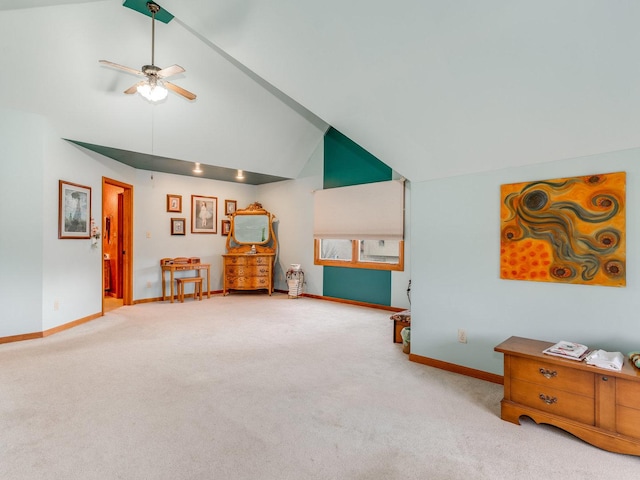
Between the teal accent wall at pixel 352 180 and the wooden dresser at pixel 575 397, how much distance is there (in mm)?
3563

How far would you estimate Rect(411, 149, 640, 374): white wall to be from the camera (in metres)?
2.32

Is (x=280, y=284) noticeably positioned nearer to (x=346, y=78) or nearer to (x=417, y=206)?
(x=417, y=206)

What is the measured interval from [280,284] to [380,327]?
350 centimetres

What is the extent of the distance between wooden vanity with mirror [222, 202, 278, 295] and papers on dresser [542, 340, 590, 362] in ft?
18.8

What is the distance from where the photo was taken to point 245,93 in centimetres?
490

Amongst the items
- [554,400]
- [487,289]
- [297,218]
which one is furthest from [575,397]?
[297,218]

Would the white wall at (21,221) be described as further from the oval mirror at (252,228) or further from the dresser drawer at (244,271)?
the oval mirror at (252,228)

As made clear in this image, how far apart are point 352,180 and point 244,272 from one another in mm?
2959

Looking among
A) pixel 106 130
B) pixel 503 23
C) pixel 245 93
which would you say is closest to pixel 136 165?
pixel 106 130

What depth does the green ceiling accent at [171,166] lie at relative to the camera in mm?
5195

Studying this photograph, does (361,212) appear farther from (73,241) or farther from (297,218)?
(73,241)

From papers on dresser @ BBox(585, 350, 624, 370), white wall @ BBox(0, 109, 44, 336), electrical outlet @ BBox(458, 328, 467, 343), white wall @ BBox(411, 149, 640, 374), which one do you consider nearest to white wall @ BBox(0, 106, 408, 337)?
white wall @ BBox(0, 109, 44, 336)

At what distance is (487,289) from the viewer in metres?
2.93

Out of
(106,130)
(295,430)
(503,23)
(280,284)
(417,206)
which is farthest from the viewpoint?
(280,284)
